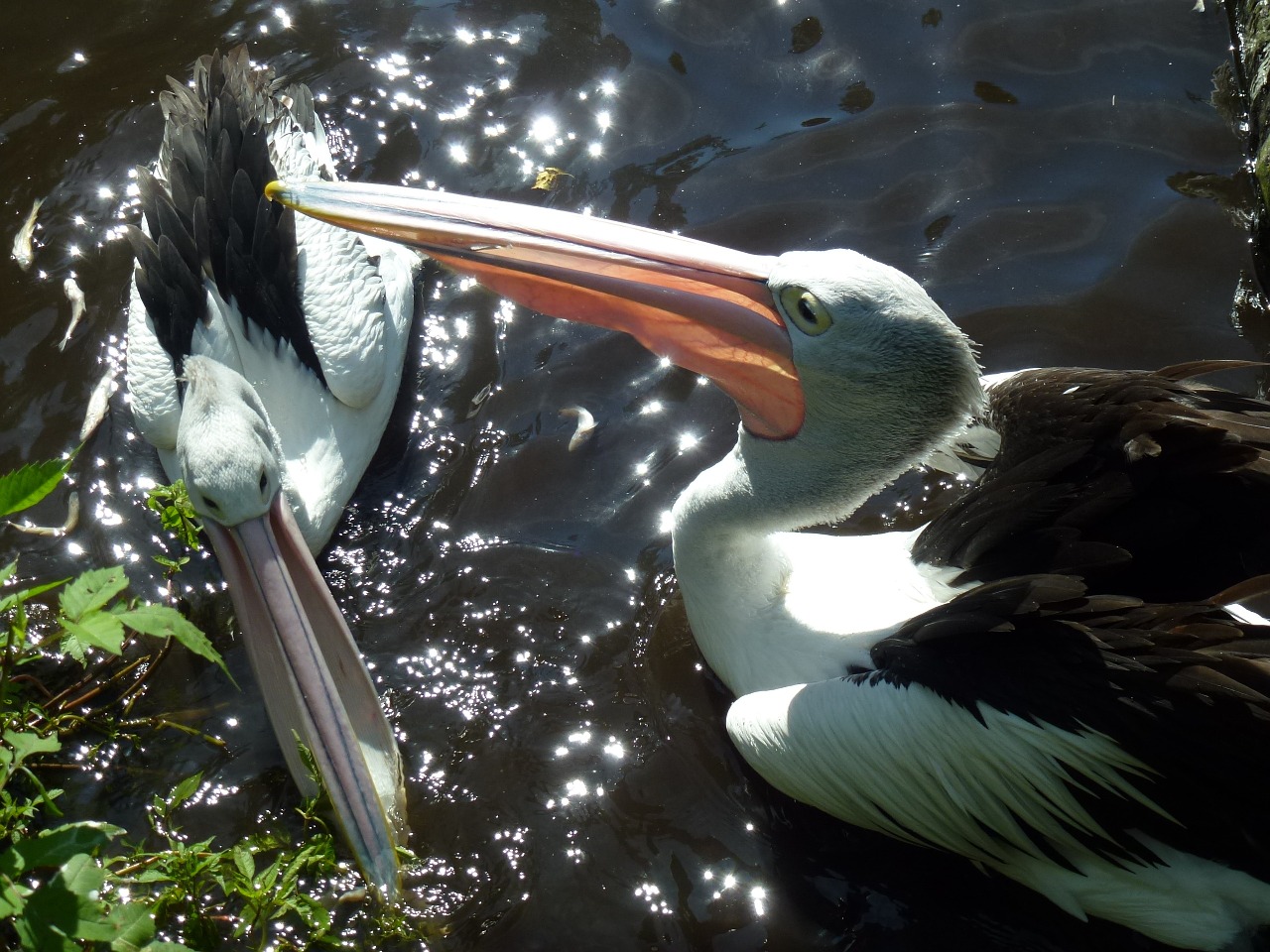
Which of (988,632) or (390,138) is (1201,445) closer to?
(988,632)

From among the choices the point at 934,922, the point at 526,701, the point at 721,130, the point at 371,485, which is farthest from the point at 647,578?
the point at 721,130

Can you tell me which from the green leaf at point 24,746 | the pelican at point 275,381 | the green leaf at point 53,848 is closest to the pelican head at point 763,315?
the pelican at point 275,381

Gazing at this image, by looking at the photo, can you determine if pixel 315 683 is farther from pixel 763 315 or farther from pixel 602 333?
pixel 602 333

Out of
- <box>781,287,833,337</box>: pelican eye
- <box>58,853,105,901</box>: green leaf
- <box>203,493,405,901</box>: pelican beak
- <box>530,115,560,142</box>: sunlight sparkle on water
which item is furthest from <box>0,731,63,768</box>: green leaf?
<box>530,115,560,142</box>: sunlight sparkle on water

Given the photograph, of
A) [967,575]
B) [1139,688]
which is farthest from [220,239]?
[1139,688]

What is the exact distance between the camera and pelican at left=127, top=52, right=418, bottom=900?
3164mm

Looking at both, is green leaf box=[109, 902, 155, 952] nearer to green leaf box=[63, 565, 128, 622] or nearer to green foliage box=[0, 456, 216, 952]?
green foliage box=[0, 456, 216, 952]

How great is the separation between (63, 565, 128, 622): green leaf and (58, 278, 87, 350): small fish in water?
2.12 meters

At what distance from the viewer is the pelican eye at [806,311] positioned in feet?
8.95

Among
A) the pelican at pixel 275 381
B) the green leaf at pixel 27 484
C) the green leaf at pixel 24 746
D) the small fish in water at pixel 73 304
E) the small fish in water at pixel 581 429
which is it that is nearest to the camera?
the green leaf at pixel 27 484

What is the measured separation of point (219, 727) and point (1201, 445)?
2.71 metres

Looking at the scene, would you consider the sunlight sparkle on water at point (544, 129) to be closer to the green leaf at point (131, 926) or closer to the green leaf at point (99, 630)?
the green leaf at point (99, 630)

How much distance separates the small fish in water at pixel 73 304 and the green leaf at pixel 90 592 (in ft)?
6.97

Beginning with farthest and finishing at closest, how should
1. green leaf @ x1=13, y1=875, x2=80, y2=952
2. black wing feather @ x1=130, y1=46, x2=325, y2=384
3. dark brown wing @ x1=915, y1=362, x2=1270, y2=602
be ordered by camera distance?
black wing feather @ x1=130, y1=46, x2=325, y2=384 → dark brown wing @ x1=915, y1=362, x2=1270, y2=602 → green leaf @ x1=13, y1=875, x2=80, y2=952
